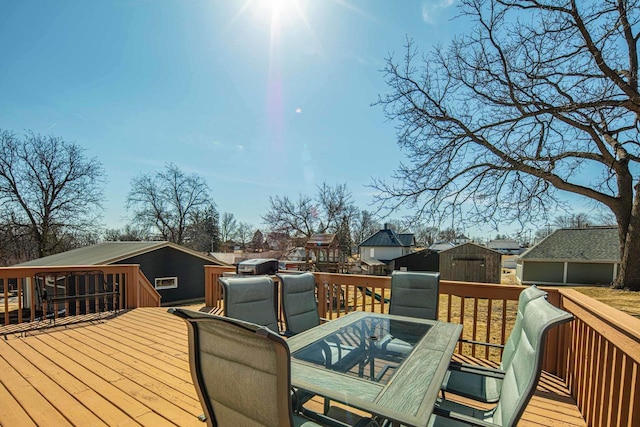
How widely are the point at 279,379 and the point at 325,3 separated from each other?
6.04 metres

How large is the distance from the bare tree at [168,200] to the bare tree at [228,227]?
41.9 feet

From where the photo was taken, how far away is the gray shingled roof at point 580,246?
17734 millimetres

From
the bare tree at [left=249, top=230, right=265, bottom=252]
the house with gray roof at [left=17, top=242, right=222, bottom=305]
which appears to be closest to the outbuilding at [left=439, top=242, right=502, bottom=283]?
the house with gray roof at [left=17, top=242, right=222, bottom=305]

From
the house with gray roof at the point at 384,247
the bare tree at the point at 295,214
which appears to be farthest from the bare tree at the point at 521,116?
the house with gray roof at the point at 384,247

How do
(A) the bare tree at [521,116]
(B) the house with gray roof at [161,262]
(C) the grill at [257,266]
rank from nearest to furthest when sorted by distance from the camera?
(A) the bare tree at [521,116]
(B) the house with gray roof at [161,262]
(C) the grill at [257,266]

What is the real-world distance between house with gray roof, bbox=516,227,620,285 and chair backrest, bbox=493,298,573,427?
21689 millimetres

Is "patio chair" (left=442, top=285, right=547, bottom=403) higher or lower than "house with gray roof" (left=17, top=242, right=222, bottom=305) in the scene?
higher

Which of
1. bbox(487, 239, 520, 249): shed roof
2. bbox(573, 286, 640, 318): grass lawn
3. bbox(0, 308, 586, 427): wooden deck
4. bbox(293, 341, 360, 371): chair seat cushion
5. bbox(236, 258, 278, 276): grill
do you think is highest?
bbox(293, 341, 360, 371): chair seat cushion

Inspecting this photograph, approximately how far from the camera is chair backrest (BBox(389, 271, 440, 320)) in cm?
320

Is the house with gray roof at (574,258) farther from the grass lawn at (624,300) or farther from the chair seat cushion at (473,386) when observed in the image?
the chair seat cushion at (473,386)

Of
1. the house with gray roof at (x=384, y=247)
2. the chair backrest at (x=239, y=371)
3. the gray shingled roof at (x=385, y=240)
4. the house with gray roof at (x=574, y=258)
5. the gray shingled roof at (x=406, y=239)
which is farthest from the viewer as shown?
the gray shingled roof at (x=406, y=239)

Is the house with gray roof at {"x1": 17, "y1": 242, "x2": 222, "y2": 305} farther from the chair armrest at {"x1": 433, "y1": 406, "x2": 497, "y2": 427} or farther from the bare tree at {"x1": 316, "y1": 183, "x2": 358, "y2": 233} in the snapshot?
the chair armrest at {"x1": 433, "y1": 406, "x2": 497, "y2": 427}

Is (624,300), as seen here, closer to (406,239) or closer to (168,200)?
(406,239)

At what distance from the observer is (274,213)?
22.3m
